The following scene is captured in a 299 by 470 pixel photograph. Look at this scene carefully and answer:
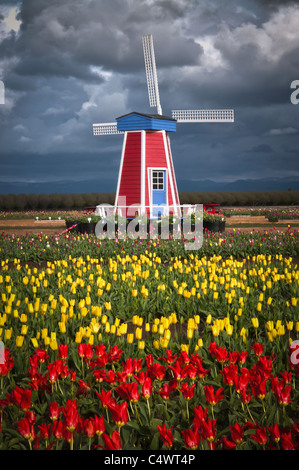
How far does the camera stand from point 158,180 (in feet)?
65.3

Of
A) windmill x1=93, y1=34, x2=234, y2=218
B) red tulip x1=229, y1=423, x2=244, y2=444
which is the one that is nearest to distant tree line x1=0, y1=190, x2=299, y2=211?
windmill x1=93, y1=34, x2=234, y2=218

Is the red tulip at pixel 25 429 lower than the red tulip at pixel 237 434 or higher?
higher

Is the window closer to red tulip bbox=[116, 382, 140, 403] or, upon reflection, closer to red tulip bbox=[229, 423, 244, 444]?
red tulip bbox=[116, 382, 140, 403]

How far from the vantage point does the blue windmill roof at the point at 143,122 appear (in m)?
19.3

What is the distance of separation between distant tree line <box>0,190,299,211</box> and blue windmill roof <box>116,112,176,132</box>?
19122 mm

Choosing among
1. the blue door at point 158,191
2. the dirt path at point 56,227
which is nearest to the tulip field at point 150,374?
the dirt path at point 56,227

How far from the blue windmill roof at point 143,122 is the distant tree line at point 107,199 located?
62.7 feet

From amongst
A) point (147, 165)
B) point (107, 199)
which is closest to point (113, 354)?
point (147, 165)

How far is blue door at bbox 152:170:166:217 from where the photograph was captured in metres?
19.6

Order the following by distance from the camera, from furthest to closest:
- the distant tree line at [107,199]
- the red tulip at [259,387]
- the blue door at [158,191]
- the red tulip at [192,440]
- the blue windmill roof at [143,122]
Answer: the distant tree line at [107,199]
the blue door at [158,191]
the blue windmill roof at [143,122]
the red tulip at [259,387]
the red tulip at [192,440]

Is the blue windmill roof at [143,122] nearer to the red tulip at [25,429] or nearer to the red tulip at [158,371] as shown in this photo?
the red tulip at [158,371]

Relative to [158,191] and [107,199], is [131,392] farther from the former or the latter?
[107,199]

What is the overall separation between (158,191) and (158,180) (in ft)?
1.66

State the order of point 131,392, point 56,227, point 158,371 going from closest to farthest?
1. point 131,392
2. point 158,371
3. point 56,227
